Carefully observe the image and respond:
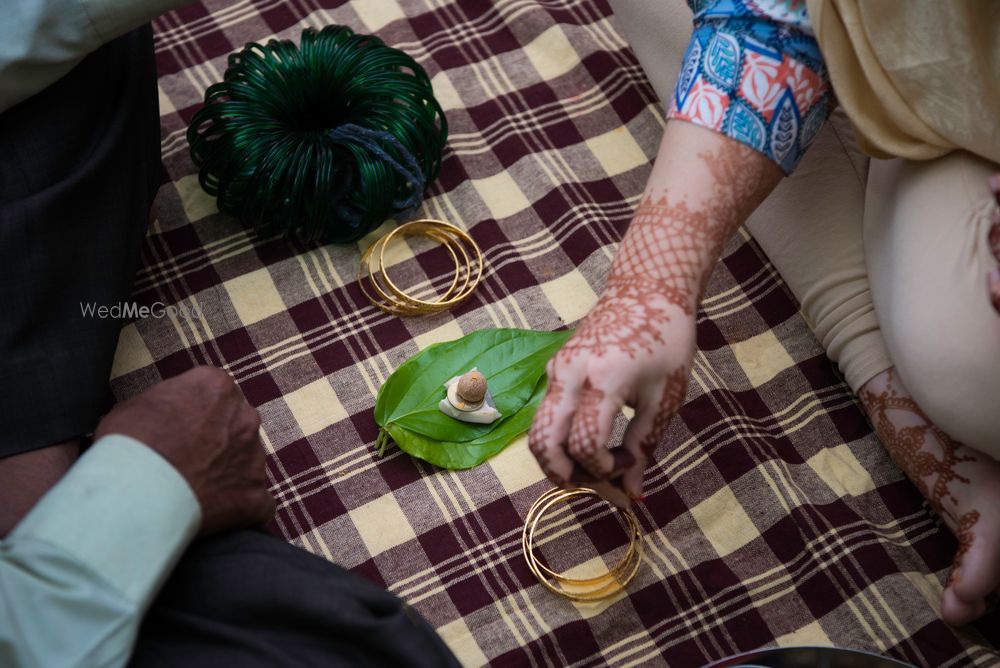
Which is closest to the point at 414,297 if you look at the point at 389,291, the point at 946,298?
the point at 389,291

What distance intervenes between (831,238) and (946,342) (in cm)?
27

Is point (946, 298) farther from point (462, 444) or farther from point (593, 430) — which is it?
point (462, 444)

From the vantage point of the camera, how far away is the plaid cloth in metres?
1.09

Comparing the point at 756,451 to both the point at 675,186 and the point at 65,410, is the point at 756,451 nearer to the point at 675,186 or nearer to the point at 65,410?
the point at 675,186

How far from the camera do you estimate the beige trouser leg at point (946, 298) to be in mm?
970

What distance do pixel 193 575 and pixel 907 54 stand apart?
85 centimetres

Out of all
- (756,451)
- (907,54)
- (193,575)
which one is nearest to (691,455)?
(756,451)

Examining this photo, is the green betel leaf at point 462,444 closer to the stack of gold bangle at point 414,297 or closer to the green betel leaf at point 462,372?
the green betel leaf at point 462,372

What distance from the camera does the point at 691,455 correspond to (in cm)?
119

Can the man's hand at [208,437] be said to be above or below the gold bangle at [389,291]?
above

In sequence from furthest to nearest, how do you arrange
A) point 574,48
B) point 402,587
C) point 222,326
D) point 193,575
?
point 574,48 → point 222,326 → point 402,587 → point 193,575

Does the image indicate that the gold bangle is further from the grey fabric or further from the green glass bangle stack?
the grey fabric

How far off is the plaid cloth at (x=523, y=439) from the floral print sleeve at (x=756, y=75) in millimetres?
359

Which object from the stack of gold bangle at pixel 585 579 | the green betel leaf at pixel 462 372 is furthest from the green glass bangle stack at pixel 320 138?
the stack of gold bangle at pixel 585 579
